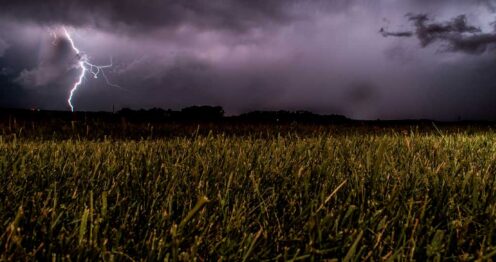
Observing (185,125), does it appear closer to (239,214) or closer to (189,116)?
(189,116)

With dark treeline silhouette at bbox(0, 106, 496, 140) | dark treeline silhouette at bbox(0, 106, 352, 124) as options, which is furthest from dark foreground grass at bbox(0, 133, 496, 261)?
dark treeline silhouette at bbox(0, 106, 352, 124)

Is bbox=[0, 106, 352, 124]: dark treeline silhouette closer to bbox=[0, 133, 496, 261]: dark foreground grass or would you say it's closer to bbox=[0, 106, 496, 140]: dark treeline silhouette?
bbox=[0, 106, 496, 140]: dark treeline silhouette

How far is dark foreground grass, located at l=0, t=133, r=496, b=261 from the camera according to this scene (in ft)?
4.09

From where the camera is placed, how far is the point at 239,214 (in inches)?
59.0

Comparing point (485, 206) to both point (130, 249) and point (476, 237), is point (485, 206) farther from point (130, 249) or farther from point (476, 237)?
point (130, 249)

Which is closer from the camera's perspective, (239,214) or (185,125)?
(239,214)

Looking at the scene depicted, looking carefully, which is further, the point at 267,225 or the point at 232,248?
the point at 267,225

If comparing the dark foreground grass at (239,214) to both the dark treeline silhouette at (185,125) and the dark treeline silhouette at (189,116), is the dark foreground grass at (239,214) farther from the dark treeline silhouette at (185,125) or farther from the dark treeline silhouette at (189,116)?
the dark treeline silhouette at (189,116)

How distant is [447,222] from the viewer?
1.59 meters

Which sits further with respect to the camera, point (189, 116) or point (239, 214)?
point (189, 116)

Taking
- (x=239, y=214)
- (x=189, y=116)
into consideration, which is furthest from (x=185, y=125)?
(x=239, y=214)

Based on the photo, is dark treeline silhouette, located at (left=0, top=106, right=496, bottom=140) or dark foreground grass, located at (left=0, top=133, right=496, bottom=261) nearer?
dark foreground grass, located at (left=0, top=133, right=496, bottom=261)

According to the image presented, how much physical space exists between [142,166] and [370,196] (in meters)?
1.18

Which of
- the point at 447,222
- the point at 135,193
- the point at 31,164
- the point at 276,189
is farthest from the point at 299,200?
the point at 31,164
